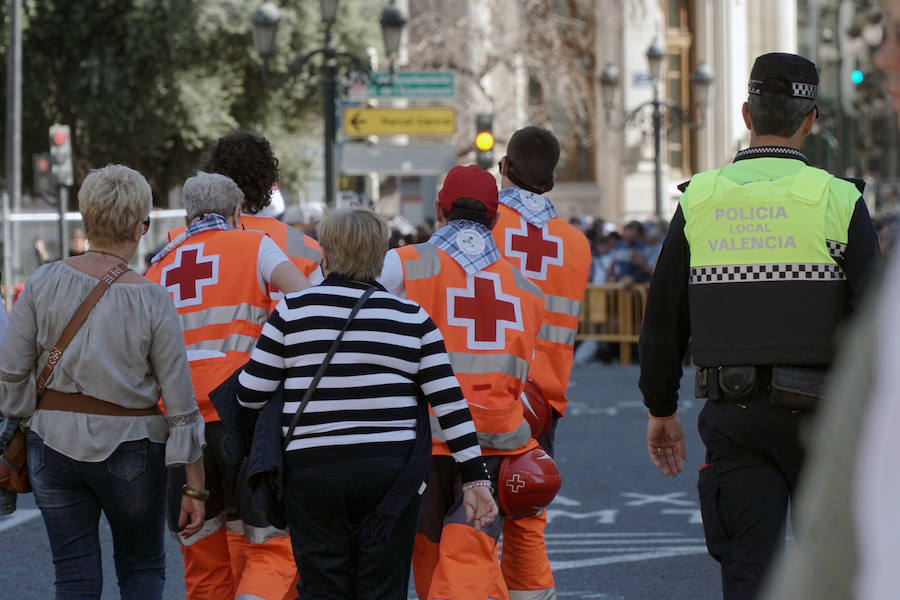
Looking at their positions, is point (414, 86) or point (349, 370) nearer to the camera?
point (349, 370)

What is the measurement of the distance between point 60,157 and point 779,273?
65.7ft

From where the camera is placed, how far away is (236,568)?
209 inches

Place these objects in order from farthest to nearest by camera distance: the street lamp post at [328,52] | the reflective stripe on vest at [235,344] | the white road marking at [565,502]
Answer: the street lamp post at [328,52] < the white road marking at [565,502] < the reflective stripe on vest at [235,344]

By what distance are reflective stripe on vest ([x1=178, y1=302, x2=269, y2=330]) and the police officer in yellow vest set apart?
59.8 inches

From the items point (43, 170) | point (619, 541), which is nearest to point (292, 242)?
point (619, 541)

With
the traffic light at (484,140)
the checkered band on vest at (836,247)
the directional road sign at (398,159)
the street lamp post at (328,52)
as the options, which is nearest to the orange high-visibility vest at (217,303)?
the checkered band on vest at (836,247)

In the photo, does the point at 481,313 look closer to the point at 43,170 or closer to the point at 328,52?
the point at 328,52

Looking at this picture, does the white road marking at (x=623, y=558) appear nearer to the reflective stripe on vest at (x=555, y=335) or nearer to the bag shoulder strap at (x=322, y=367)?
the reflective stripe on vest at (x=555, y=335)

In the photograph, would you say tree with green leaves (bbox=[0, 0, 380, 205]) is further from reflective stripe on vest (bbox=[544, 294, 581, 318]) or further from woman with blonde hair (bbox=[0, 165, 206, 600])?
woman with blonde hair (bbox=[0, 165, 206, 600])

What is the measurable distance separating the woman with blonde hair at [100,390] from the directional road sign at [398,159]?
17.2 m

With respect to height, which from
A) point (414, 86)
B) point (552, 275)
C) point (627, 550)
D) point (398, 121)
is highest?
point (414, 86)

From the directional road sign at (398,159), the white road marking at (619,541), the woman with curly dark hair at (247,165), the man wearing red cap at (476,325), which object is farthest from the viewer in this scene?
the directional road sign at (398,159)

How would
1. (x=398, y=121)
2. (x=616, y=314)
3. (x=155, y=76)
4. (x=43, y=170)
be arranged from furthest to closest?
(x=155, y=76) < (x=43, y=170) < (x=398, y=121) < (x=616, y=314)

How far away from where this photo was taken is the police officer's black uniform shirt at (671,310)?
4320 millimetres
